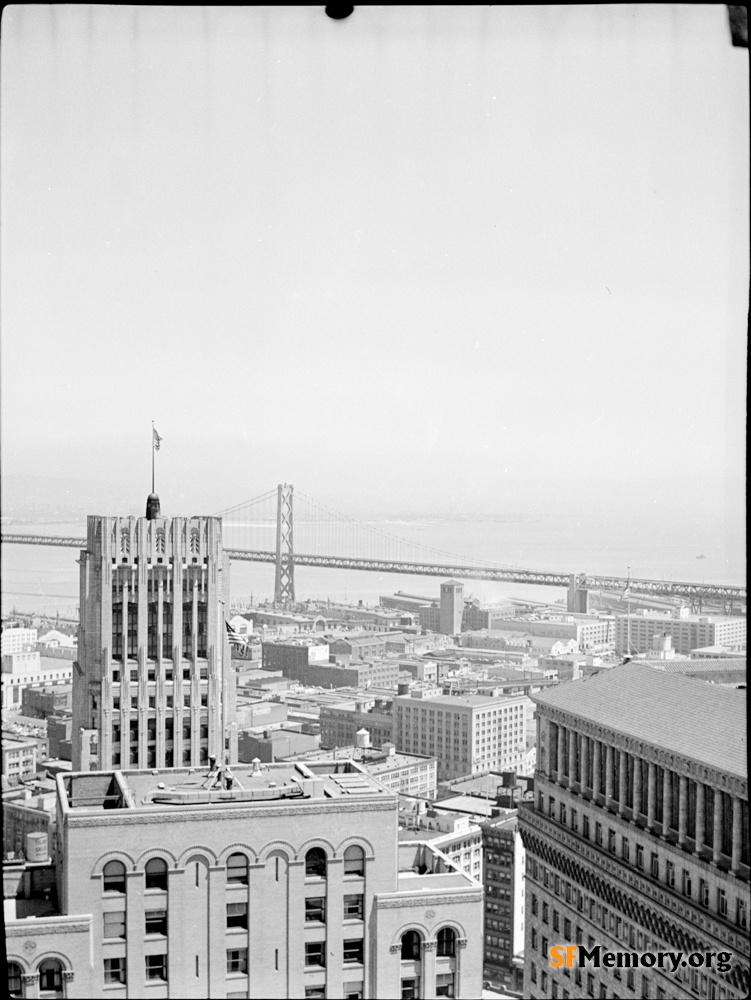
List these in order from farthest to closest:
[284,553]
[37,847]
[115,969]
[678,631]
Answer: [284,553], [678,631], [37,847], [115,969]

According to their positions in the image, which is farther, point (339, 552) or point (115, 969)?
point (339, 552)

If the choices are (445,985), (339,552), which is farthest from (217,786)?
(339,552)

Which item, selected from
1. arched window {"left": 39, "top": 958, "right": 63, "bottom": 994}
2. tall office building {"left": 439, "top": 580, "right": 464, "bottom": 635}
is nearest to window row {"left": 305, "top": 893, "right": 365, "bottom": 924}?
arched window {"left": 39, "top": 958, "right": 63, "bottom": 994}

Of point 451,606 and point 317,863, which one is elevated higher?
point 451,606

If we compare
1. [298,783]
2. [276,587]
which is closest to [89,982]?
[298,783]

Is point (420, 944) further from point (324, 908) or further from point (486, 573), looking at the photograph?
point (486, 573)

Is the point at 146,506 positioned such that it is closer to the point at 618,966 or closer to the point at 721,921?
the point at 618,966

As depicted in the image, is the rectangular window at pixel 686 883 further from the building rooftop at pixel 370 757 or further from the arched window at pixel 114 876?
the arched window at pixel 114 876

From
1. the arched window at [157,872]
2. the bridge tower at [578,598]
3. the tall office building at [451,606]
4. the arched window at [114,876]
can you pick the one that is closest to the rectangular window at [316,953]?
the arched window at [157,872]
